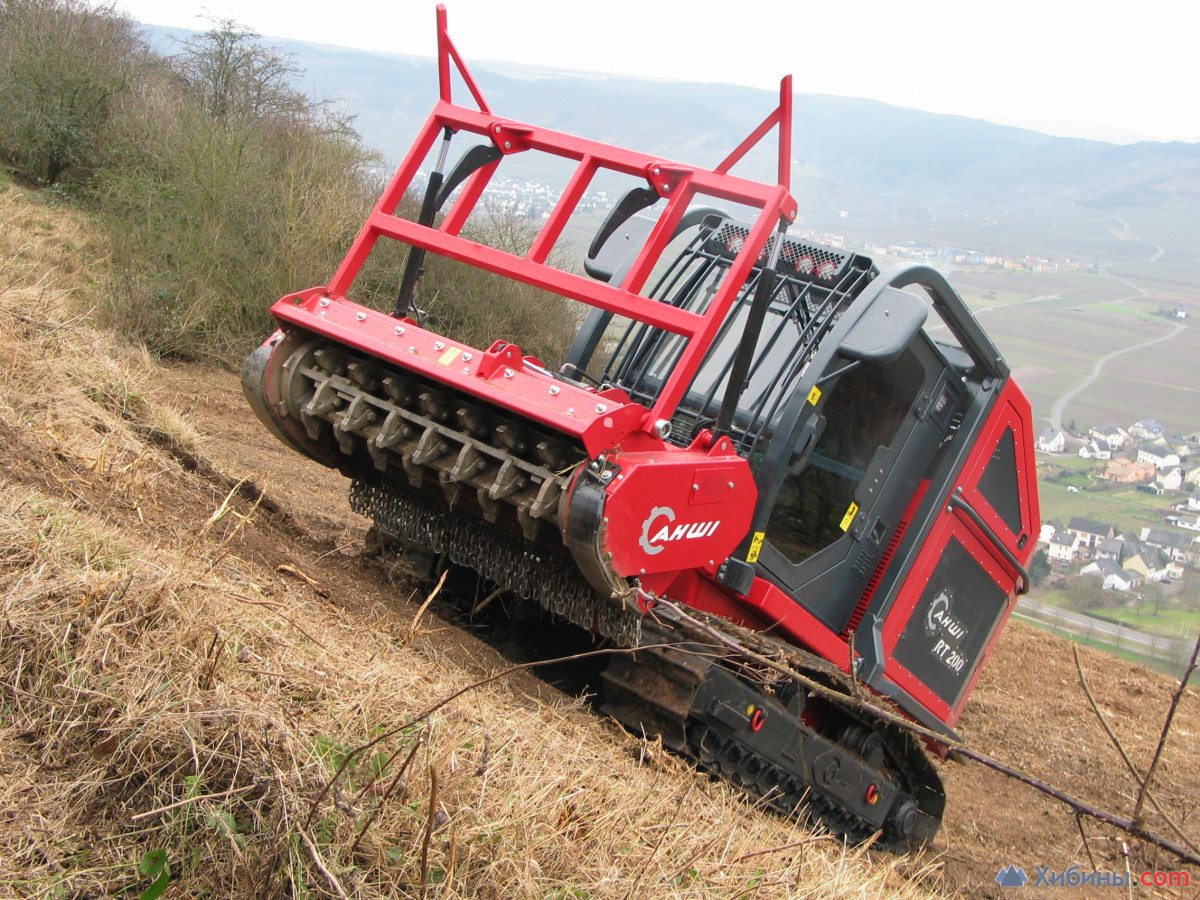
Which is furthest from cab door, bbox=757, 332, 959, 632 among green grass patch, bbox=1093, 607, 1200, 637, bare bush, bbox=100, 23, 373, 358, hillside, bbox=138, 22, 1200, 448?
hillside, bbox=138, 22, 1200, 448

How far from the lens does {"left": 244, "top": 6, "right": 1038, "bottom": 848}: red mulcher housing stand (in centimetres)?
346

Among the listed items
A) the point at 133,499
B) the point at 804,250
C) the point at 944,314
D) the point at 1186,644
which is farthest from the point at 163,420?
the point at 1186,644

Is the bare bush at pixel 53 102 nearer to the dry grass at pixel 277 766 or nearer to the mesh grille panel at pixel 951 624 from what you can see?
the dry grass at pixel 277 766

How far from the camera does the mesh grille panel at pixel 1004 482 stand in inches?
197

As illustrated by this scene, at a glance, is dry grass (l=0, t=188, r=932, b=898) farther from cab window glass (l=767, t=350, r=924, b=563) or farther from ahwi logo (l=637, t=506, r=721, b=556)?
cab window glass (l=767, t=350, r=924, b=563)

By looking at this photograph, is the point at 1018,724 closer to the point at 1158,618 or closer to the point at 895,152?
the point at 1158,618

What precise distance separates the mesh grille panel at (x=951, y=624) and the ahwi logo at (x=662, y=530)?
66.2 inches

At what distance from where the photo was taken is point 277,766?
89.1 inches

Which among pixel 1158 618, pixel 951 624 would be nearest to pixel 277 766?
pixel 951 624

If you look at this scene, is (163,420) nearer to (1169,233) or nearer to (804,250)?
(804,250)

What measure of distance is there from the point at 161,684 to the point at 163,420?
10.8ft

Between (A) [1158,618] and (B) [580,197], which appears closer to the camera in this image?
(B) [580,197]

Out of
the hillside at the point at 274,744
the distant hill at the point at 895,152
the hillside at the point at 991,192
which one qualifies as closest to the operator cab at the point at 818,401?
the hillside at the point at 274,744

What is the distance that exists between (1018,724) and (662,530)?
4.78m
